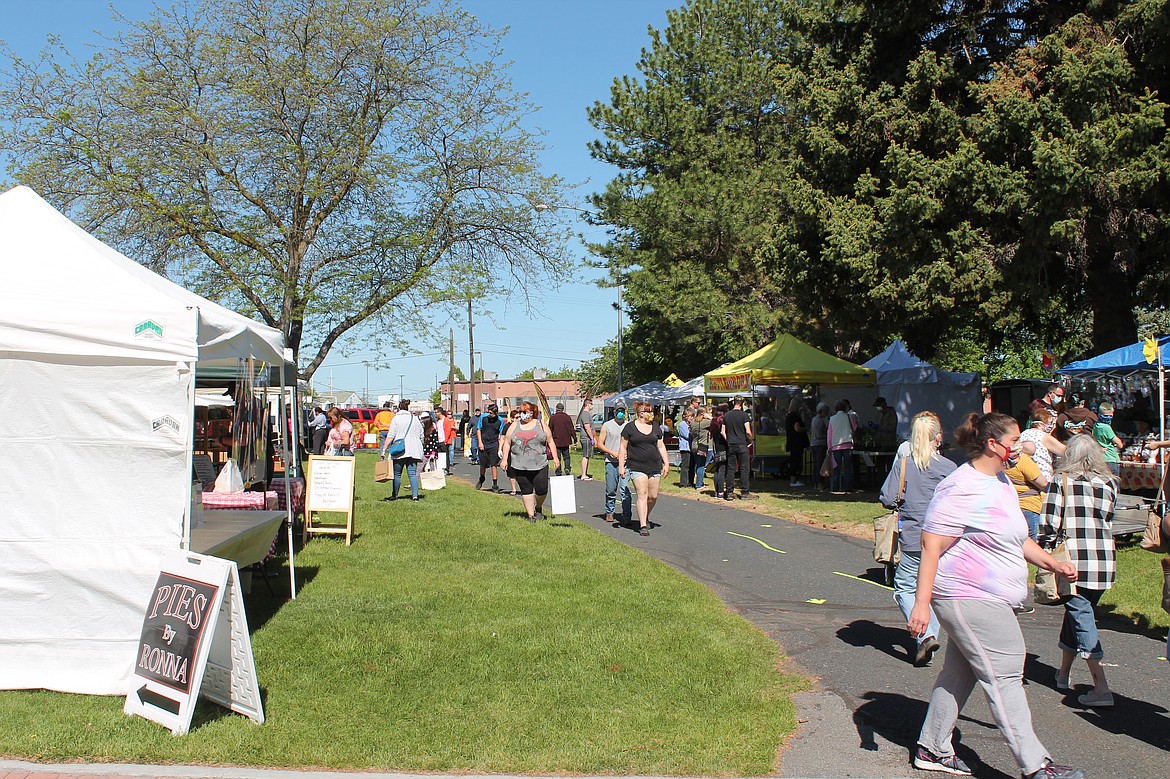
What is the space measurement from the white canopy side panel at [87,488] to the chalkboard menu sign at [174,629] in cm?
44

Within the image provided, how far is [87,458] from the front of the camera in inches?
239

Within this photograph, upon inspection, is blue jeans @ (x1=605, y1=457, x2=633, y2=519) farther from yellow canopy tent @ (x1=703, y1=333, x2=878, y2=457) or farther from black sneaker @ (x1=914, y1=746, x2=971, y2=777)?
black sneaker @ (x1=914, y1=746, x2=971, y2=777)

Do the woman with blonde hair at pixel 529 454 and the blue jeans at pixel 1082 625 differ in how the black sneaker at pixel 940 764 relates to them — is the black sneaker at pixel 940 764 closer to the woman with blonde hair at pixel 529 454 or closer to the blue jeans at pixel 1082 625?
the blue jeans at pixel 1082 625

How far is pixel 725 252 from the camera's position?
3247 centimetres

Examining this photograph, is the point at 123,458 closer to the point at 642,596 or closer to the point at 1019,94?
the point at 642,596

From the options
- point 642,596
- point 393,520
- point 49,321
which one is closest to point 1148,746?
point 642,596

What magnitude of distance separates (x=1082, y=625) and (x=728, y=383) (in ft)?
53.0

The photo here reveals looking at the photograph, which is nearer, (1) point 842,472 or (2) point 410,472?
(2) point 410,472

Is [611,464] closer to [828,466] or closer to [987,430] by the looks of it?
[828,466]

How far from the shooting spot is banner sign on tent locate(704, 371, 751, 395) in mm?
20828

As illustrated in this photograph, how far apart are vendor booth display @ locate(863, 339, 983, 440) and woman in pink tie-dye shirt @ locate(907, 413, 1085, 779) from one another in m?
15.7

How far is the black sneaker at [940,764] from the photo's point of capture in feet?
15.2

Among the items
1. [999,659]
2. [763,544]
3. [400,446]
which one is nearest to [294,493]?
[400,446]

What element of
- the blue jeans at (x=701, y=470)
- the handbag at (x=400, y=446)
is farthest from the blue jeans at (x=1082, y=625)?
the blue jeans at (x=701, y=470)
